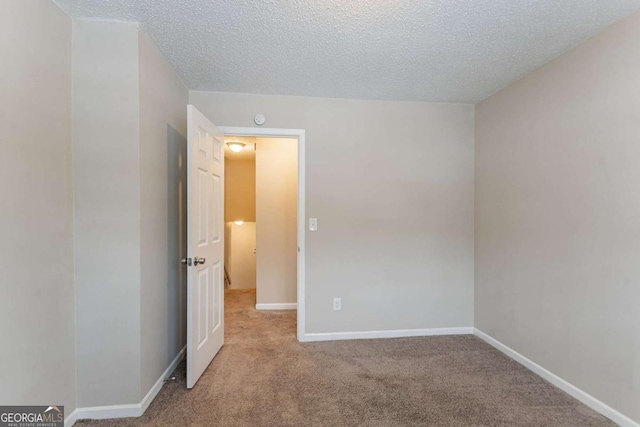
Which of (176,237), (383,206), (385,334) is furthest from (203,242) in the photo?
(385,334)

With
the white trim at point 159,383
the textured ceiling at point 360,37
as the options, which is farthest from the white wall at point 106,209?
the textured ceiling at point 360,37

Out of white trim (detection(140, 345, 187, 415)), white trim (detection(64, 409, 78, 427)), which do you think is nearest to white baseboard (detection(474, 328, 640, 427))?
white trim (detection(140, 345, 187, 415))

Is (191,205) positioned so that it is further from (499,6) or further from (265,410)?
Result: (499,6)

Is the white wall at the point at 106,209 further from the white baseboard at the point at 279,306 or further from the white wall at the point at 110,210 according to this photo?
the white baseboard at the point at 279,306

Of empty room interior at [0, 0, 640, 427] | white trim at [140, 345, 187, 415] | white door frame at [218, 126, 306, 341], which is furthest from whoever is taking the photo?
white door frame at [218, 126, 306, 341]

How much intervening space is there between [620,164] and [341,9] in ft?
6.18

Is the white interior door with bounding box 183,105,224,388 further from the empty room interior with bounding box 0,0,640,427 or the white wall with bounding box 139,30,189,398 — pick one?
the white wall with bounding box 139,30,189,398

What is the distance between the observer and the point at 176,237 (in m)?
2.34

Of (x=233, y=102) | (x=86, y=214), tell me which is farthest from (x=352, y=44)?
(x=86, y=214)

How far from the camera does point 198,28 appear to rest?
5.92 feet

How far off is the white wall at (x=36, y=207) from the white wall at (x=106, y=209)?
56mm

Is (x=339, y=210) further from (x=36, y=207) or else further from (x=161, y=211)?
(x=36, y=207)

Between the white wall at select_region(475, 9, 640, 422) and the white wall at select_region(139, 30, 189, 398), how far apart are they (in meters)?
2.85

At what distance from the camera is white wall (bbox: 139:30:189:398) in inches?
72.8
